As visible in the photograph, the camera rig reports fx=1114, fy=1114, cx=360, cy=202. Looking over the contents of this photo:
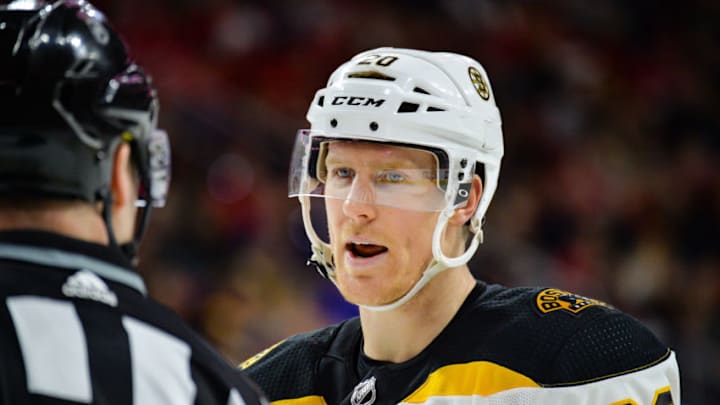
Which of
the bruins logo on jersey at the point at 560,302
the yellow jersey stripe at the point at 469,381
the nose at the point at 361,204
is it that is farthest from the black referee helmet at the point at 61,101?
the bruins logo on jersey at the point at 560,302

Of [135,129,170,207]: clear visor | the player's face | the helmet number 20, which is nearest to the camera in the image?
[135,129,170,207]: clear visor

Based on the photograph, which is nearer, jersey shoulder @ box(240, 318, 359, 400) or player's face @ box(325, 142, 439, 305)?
player's face @ box(325, 142, 439, 305)

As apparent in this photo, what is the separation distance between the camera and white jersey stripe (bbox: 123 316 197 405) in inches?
56.6

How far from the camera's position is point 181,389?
1.47m

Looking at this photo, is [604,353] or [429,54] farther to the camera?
[429,54]

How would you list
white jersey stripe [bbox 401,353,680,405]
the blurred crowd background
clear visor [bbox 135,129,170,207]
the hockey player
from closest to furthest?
clear visor [bbox 135,129,170,207] → white jersey stripe [bbox 401,353,680,405] → the hockey player → the blurred crowd background

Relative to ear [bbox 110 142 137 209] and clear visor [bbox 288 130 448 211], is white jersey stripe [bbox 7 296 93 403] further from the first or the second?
clear visor [bbox 288 130 448 211]

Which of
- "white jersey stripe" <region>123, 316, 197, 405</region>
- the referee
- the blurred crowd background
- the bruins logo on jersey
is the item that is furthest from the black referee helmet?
the blurred crowd background

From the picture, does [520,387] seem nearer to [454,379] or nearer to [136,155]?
[454,379]

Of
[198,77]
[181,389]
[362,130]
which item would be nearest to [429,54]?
[362,130]

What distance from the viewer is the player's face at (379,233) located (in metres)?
2.39

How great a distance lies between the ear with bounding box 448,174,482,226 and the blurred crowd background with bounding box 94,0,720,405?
2680 mm

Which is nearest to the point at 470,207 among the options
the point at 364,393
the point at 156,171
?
the point at 364,393

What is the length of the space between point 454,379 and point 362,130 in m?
0.56
